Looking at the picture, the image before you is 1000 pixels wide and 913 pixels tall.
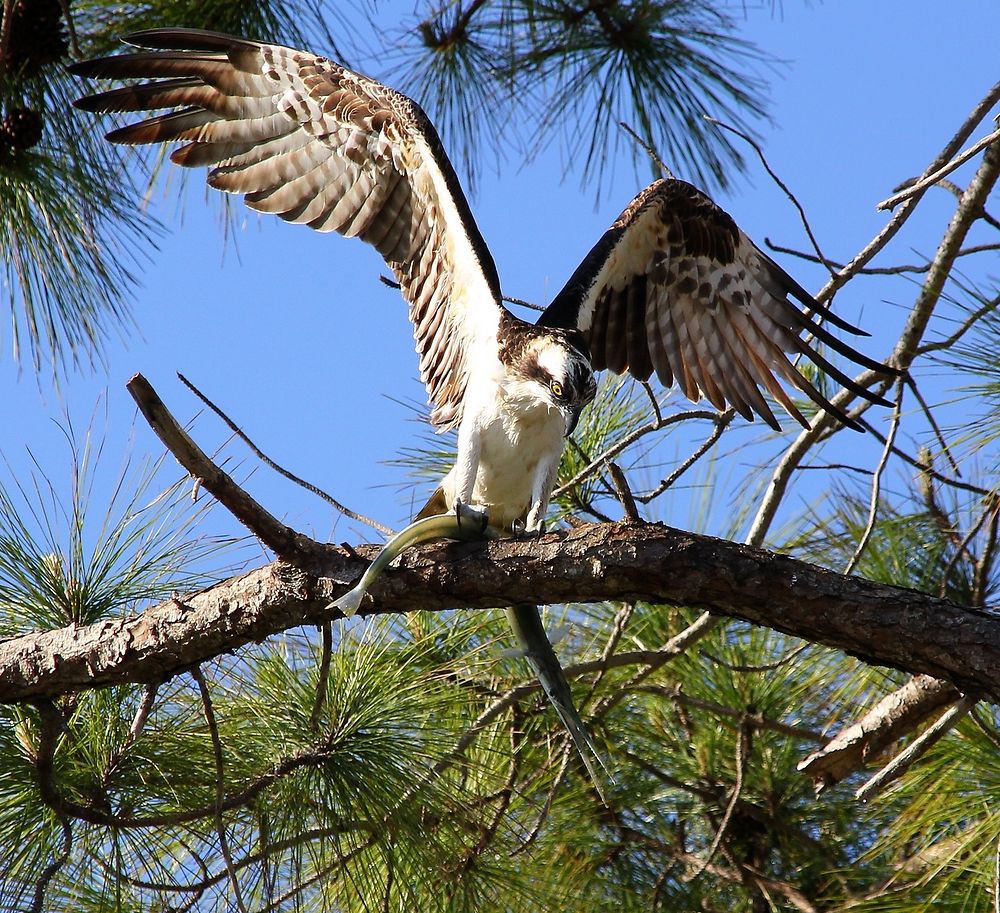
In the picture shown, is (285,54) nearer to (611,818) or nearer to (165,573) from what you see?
(165,573)

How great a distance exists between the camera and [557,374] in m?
3.49

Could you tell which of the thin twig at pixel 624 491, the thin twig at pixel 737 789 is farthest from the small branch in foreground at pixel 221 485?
the thin twig at pixel 737 789

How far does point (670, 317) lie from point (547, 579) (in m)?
2.04

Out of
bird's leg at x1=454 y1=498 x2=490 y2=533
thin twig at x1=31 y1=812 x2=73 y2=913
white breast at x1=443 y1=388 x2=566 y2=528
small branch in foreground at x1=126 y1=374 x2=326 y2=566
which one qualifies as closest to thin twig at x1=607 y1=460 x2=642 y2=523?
bird's leg at x1=454 y1=498 x2=490 y2=533

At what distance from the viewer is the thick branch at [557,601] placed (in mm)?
2533

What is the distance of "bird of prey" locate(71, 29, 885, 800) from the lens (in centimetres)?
403

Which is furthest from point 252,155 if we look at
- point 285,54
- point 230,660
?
point 230,660

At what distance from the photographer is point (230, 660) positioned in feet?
10.8

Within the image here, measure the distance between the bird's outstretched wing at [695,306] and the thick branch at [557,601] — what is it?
1.60m

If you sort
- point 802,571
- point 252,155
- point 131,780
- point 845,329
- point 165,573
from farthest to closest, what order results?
point 252,155
point 845,329
point 165,573
point 131,780
point 802,571

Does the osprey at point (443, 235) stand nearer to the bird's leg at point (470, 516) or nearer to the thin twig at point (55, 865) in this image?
the bird's leg at point (470, 516)

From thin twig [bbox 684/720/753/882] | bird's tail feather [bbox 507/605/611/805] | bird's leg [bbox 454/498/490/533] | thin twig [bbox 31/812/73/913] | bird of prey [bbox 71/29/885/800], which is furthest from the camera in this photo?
bird of prey [bbox 71/29/885/800]

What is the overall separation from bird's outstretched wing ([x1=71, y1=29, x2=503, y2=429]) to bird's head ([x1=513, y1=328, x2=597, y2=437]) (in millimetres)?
414

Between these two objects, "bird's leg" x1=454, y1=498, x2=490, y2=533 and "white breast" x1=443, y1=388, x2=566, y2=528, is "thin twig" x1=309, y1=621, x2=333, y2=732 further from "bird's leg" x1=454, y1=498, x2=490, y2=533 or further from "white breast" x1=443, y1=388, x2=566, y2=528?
"white breast" x1=443, y1=388, x2=566, y2=528
